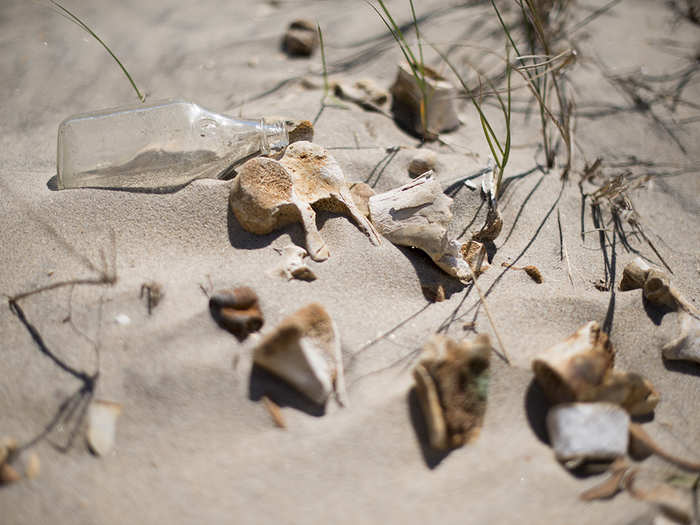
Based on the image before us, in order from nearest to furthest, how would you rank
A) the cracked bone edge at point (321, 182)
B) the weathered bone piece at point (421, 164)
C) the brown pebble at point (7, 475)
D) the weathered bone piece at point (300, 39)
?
the brown pebble at point (7, 475), the cracked bone edge at point (321, 182), the weathered bone piece at point (421, 164), the weathered bone piece at point (300, 39)

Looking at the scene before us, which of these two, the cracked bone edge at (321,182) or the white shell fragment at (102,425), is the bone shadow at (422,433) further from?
the white shell fragment at (102,425)

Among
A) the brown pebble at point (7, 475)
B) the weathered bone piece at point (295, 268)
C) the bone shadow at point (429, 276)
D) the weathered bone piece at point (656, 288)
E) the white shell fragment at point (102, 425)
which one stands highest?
the weathered bone piece at point (656, 288)

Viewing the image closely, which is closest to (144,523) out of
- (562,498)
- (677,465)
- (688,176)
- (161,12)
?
(562,498)

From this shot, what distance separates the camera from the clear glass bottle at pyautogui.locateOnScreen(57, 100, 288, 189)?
1.54m

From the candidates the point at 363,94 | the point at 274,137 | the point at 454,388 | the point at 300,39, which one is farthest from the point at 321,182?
the point at 300,39

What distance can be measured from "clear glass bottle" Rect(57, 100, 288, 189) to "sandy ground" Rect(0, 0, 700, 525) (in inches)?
3.5

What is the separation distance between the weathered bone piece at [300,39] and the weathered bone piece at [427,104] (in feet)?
2.25

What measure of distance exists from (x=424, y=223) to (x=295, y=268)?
0.40 metres

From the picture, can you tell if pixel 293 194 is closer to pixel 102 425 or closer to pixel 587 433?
pixel 102 425

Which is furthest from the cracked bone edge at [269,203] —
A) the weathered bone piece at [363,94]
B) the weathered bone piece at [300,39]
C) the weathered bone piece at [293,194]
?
the weathered bone piece at [300,39]

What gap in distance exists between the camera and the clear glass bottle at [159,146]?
154 cm

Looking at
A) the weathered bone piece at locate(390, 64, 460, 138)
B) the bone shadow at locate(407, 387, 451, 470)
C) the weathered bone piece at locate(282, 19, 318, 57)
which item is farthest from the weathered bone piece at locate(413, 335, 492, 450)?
the weathered bone piece at locate(282, 19, 318, 57)

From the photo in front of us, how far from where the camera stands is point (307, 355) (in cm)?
107

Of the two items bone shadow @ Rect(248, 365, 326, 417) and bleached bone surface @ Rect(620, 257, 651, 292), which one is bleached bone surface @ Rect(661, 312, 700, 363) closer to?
bleached bone surface @ Rect(620, 257, 651, 292)
